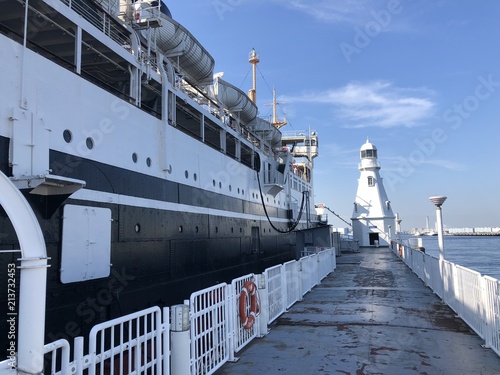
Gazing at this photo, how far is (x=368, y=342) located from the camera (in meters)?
6.59

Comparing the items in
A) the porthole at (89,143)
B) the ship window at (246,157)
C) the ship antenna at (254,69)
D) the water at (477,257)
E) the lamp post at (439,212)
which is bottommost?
the water at (477,257)

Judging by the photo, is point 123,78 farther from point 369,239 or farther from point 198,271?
point 369,239

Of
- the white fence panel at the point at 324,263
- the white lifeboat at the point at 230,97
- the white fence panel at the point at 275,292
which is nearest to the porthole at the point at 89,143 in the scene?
the white fence panel at the point at 275,292

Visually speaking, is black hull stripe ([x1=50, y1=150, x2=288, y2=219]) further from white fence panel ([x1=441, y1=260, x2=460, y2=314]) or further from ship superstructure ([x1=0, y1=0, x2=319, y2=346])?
white fence panel ([x1=441, y1=260, x2=460, y2=314])

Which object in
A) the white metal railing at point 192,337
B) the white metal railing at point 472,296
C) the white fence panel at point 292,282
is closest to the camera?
the white metal railing at point 192,337

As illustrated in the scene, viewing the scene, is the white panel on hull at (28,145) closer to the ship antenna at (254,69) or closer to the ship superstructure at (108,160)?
the ship superstructure at (108,160)

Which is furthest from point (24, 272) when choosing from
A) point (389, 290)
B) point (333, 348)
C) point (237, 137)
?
point (237, 137)

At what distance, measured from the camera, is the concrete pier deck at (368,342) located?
541cm

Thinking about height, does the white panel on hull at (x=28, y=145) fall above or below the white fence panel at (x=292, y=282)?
above

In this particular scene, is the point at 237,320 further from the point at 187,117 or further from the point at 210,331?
the point at 187,117

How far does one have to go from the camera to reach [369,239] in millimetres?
40812

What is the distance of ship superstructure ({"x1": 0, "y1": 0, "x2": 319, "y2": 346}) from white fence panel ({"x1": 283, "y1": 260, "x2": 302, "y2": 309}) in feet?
7.33

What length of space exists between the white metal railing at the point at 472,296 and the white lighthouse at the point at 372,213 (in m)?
29.5

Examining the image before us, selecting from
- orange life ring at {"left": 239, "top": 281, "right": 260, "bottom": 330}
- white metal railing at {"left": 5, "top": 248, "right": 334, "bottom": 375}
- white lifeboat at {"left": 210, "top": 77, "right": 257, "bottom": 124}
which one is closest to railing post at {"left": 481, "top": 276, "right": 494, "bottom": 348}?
white metal railing at {"left": 5, "top": 248, "right": 334, "bottom": 375}
